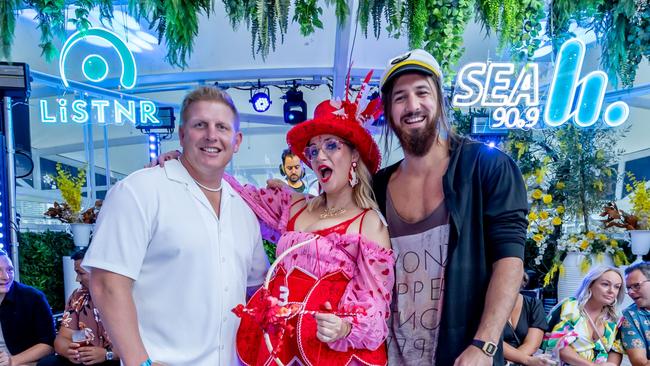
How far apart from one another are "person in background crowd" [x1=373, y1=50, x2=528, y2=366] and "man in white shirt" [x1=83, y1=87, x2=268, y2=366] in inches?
24.3

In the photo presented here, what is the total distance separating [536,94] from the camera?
7656 millimetres

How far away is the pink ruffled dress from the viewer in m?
1.88

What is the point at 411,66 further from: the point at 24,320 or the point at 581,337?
the point at 24,320

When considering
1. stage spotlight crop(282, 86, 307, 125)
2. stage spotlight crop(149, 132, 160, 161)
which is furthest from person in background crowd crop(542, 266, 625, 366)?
stage spotlight crop(149, 132, 160, 161)

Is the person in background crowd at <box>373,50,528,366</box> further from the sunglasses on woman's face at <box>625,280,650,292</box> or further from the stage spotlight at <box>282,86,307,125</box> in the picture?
the stage spotlight at <box>282,86,307,125</box>

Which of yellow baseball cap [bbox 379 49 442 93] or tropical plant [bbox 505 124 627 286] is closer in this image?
yellow baseball cap [bbox 379 49 442 93]

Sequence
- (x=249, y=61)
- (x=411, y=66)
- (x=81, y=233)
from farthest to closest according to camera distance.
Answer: (x=249, y=61)
(x=81, y=233)
(x=411, y=66)

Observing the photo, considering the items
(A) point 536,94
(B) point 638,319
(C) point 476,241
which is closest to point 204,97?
(C) point 476,241

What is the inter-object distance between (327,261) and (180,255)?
53 cm

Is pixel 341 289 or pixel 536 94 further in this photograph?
pixel 536 94

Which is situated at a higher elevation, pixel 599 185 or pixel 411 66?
pixel 411 66

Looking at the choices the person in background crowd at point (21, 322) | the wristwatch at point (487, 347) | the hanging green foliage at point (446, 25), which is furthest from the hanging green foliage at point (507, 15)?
the person in background crowd at point (21, 322)

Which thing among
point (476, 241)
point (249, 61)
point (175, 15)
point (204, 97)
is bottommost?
point (476, 241)

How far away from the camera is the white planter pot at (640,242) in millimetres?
5258
